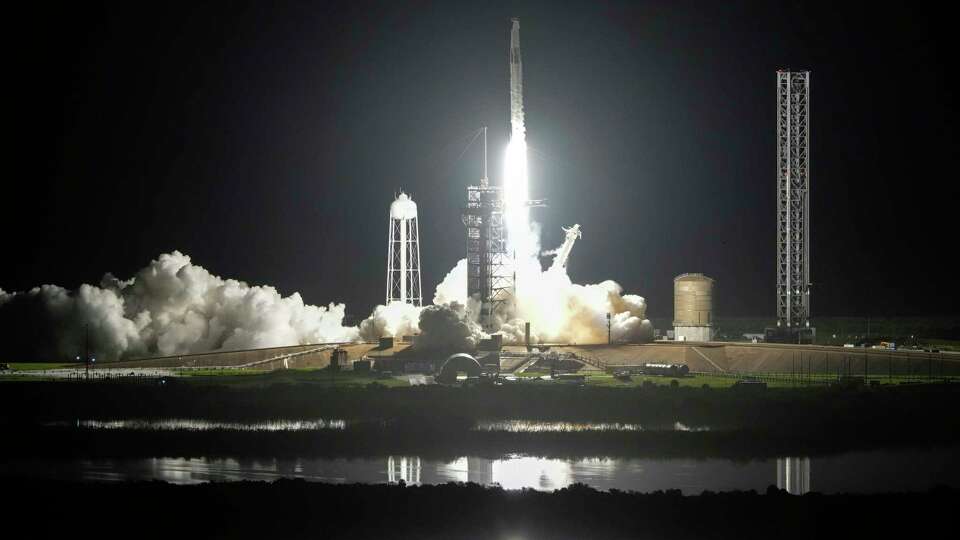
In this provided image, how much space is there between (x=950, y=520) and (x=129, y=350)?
62.5 m

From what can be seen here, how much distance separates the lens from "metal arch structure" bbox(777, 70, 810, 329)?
89.1 m

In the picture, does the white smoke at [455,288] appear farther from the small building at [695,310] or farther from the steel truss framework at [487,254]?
the small building at [695,310]

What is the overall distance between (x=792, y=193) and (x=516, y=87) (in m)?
19.5

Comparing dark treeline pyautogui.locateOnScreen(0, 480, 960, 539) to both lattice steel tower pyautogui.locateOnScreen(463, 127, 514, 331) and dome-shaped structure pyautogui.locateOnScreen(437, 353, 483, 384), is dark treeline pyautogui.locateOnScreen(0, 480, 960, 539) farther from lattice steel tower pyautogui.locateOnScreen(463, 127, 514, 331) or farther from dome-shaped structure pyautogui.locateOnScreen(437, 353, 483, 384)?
lattice steel tower pyautogui.locateOnScreen(463, 127, 514, 331)

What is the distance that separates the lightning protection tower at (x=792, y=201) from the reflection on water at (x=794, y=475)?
32.6m

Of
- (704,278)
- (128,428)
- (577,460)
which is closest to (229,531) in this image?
(577,460)

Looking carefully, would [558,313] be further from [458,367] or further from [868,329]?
[868,329]

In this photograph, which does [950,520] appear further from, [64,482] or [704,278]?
[704,278]

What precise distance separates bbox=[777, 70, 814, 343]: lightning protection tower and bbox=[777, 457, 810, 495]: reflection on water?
3256cm

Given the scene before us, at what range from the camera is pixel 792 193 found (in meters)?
90.2

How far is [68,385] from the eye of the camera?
7431cm

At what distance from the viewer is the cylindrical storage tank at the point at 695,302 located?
100375 millimetres

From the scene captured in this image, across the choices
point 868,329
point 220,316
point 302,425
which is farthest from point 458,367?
point 868,329

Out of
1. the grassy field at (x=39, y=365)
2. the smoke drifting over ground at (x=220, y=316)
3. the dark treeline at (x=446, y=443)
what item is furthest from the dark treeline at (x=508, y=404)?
the smoke drifting over ground at (x=220, y=316)
